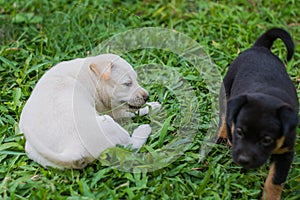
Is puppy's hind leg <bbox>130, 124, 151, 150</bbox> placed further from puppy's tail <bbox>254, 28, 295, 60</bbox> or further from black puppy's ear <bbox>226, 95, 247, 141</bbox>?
puppy's tail <bbox>254, 28, 295, 60</bbox>

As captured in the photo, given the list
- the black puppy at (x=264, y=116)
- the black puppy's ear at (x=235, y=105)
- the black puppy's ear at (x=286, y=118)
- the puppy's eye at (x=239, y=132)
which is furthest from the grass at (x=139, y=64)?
the black puppy's ear at (x=286, y=118)

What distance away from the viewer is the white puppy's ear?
212 inches

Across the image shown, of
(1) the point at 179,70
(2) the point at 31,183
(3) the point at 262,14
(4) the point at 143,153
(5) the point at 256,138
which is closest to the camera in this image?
(5) the point at 256,138

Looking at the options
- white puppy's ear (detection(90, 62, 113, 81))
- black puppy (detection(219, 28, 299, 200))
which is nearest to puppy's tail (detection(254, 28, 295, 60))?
black puppy (detection(219, 28, 299, 200))

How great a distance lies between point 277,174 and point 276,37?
152 centimetres

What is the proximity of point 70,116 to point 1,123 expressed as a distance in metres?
1.16

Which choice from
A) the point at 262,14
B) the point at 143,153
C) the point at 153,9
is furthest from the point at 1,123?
the point at 262,14

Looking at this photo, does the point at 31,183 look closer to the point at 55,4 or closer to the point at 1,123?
the point at 1,123

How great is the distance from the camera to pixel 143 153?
5234 mm

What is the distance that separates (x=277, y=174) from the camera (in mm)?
4570

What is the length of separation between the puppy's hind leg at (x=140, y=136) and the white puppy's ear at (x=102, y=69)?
636 mm

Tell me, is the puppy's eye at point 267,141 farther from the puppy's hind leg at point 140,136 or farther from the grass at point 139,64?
the puppy's hind leg at point 140,136

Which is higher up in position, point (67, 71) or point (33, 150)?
point (67, 71)

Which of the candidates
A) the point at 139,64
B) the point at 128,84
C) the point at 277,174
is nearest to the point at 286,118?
the point at 277,174
